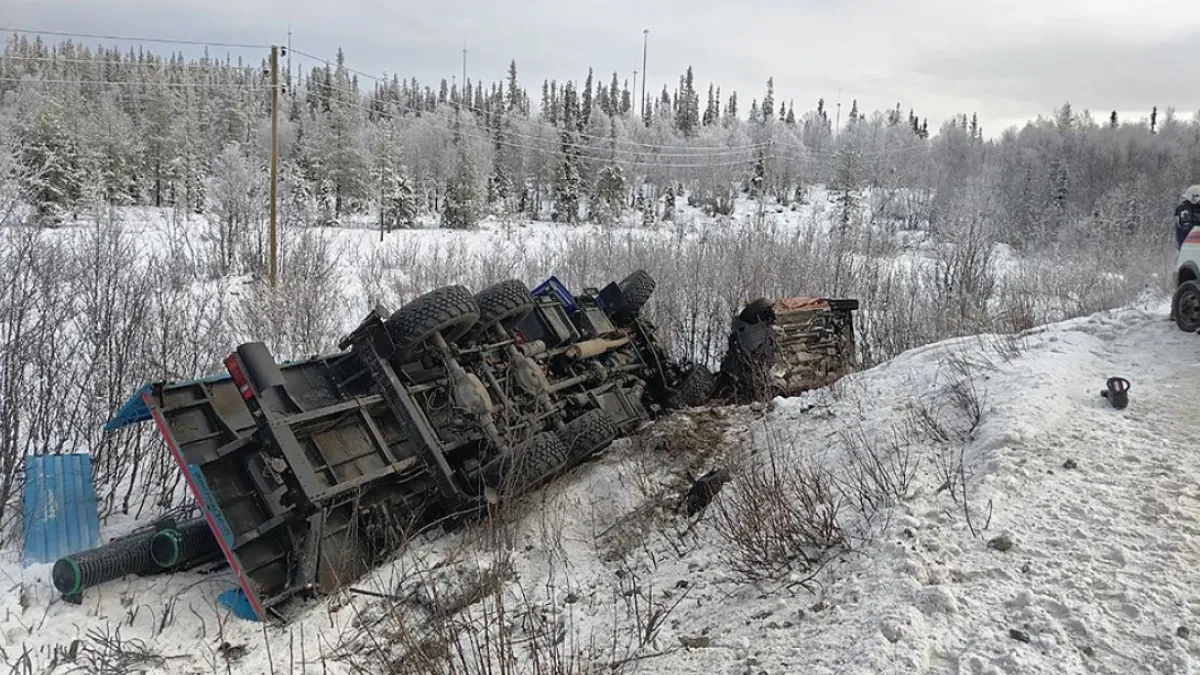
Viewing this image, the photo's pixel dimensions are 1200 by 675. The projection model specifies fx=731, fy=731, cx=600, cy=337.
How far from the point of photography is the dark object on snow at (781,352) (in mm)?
8547

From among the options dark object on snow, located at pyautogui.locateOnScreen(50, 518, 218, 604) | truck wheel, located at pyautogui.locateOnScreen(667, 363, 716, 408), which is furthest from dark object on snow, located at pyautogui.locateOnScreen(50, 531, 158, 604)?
truck wheel, located at pyautogui.locateOnScreen(667, 363, 716, 408)

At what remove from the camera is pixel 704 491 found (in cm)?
532

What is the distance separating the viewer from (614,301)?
9070 millimetres

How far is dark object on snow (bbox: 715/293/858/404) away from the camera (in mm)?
8547

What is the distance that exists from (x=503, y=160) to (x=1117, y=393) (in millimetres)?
73144

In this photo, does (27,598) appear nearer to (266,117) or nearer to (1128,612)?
(1128,612)

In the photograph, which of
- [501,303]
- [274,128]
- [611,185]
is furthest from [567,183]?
[501,303]

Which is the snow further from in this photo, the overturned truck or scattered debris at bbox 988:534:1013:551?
the overturned truck

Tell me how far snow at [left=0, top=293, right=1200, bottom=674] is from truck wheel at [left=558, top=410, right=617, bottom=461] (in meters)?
0.32

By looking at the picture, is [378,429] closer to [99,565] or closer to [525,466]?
[525,466]

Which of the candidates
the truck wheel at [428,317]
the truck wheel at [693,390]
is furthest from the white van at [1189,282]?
the truck wheel at [428,317]

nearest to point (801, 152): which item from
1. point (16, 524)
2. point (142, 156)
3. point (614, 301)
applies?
point (142, 156)

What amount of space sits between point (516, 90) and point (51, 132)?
70.8 metres

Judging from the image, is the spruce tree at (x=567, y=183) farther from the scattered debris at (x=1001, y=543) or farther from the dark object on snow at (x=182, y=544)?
the scattered debris at (x=1001, y=543)
